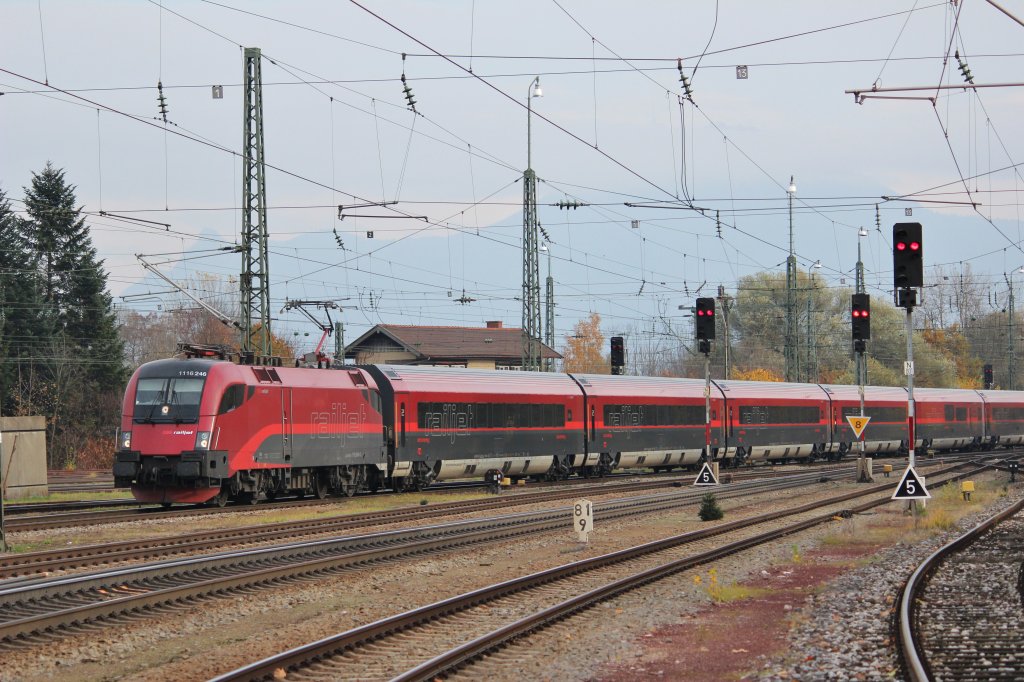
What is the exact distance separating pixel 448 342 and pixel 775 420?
35298mm

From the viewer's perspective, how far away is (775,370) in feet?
371

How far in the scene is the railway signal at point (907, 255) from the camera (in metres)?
24.2

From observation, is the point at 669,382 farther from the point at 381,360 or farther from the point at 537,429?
the point at 381,360

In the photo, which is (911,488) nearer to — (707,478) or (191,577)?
(707,478)

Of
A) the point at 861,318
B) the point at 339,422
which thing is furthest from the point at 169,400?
the point at 861,318

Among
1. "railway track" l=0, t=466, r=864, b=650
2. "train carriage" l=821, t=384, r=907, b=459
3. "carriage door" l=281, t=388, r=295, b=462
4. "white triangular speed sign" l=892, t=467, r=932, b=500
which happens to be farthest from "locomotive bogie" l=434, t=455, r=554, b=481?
"train carriage" l=821, t=384, r=907, b=459

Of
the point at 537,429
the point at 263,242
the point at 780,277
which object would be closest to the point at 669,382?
the point at 537,429

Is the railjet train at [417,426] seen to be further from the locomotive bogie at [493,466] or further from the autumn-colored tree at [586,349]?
the autumn-colored tree at [586,349]

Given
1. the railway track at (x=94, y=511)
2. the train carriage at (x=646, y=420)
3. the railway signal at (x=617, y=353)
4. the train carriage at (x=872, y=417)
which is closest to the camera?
the railway track at (x=94, y=511)

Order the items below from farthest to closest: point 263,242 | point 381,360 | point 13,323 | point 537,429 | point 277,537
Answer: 1. point 381,360
2. point 13,323
3. point 537,429
4. point 263,242
5. point 277,537

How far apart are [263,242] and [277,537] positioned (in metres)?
12.7

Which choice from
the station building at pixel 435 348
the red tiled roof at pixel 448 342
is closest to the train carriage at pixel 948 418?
the station building at pixel 435 348

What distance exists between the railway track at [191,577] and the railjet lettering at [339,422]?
698cm

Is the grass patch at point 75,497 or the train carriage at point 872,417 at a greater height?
the train carriage at point 872,417
